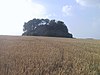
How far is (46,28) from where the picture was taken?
53688mm

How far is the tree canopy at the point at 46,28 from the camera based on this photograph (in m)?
53.6

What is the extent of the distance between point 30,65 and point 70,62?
1221mm

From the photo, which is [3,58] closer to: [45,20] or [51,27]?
[51,27]

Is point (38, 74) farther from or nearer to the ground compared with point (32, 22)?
nearer to the ground

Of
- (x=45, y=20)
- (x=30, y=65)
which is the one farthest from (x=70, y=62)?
(x=45, y=20)

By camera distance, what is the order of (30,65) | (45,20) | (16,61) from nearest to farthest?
(30,65), (16,61), (45,20)

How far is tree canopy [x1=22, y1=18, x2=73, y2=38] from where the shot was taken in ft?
176

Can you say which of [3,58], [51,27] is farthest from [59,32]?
[3,58]

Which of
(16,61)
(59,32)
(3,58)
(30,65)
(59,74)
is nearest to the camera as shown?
(59,74)

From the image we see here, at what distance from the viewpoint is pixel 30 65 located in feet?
20.5

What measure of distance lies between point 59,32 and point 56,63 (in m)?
47.5

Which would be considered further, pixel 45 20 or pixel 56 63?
pixel 45 20

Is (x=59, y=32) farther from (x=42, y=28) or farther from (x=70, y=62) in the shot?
A: (x=70, y=62)

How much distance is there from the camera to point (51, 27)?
Answer: 54250mm
